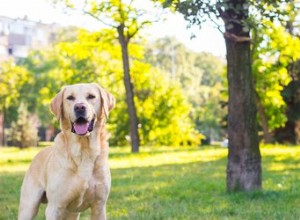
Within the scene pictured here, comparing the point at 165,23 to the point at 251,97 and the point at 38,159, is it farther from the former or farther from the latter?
the point at 38,159

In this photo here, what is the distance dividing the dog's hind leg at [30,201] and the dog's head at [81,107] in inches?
29.5

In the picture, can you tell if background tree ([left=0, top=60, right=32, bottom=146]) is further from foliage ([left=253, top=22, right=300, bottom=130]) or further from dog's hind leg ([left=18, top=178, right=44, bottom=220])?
dog's hind leg ([left=18, top=178, right=44, bottom=220])

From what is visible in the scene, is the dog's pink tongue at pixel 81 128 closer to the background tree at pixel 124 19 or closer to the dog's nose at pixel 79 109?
the dog's nose at pixel 79 109

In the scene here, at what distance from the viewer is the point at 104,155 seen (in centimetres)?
544

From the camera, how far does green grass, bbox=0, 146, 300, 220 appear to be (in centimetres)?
706

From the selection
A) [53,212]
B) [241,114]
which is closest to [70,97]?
[53,212]

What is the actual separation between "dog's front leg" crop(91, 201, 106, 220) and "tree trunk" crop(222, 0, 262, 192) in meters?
3.72

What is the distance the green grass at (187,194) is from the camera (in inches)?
278

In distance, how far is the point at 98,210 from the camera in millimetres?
5383

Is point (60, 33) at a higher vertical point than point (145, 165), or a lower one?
higher

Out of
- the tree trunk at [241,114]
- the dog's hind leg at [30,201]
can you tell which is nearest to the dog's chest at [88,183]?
the dog's hind leg at [30,201]

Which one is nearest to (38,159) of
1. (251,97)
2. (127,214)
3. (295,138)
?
(127,214)

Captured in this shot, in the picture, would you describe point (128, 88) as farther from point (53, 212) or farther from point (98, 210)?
point (53, 212)

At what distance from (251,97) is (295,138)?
2803cm
